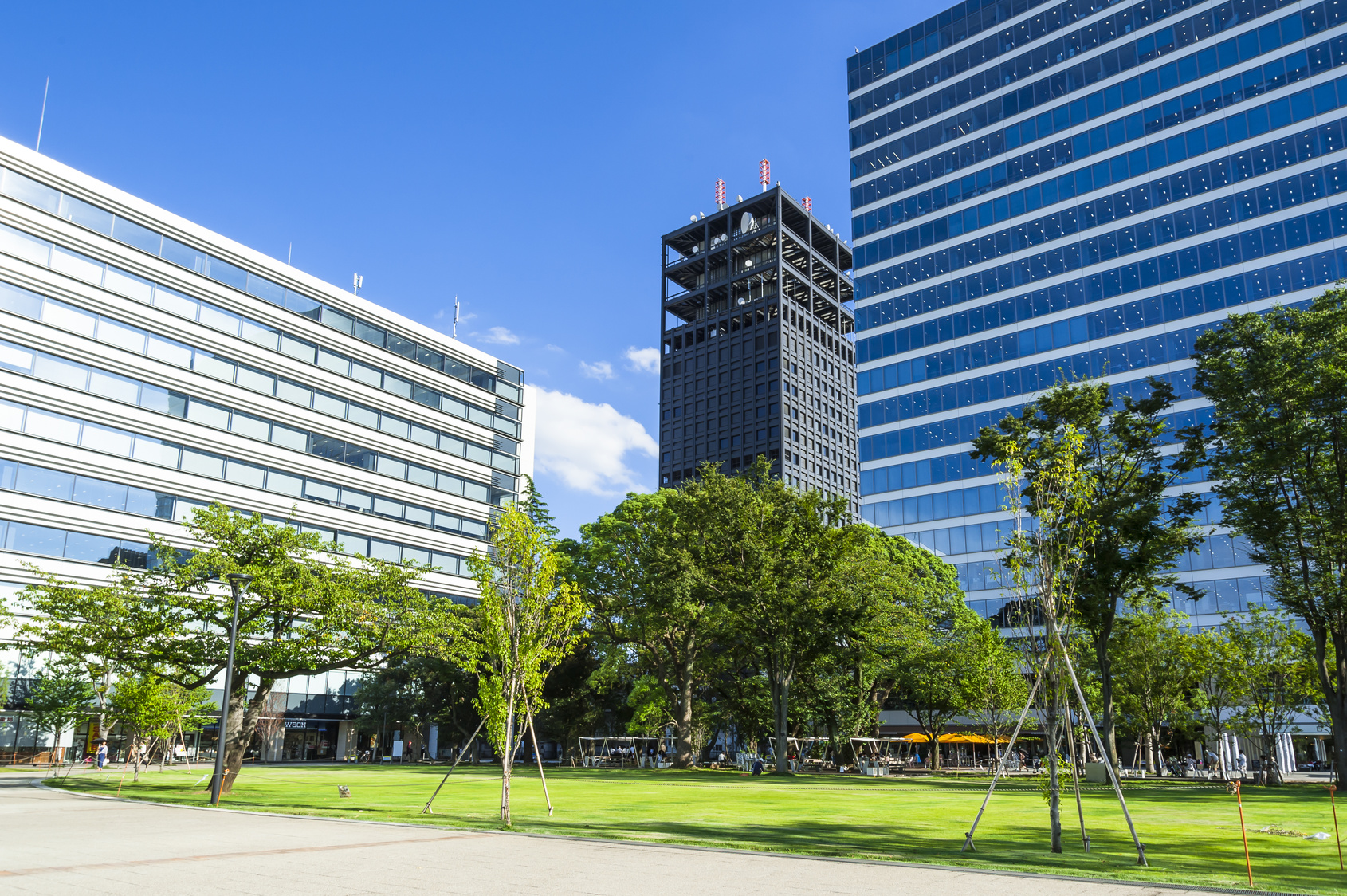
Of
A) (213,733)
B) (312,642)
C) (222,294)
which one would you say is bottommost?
(213,733)

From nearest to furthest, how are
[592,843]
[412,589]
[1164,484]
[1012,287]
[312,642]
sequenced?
1. [592,843]
2. [312,642]
3. [412,589]
4. [1164,484]
5. [1012,287]

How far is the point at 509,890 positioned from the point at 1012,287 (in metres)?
79.5

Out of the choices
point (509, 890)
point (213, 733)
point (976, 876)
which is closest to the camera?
point (509, 890)

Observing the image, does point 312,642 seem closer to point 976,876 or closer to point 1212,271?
point 976,876

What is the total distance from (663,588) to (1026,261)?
163 ft

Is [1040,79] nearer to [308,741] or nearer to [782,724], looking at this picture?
[782,724]

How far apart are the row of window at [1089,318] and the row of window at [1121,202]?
0.27 ft

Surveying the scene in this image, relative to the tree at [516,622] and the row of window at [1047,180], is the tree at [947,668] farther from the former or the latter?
the row of window at [1047,180]

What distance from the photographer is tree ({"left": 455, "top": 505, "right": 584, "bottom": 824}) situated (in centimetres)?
2228

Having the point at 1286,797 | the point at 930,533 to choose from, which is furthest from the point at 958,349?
the point at 1286,797

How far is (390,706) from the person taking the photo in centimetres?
7262

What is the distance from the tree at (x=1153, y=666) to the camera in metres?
52.5

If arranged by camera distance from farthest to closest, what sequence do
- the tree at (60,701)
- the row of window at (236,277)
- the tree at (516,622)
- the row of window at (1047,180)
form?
the row of window at (1047,180), the row of window at (236,277), the tree at (60,701), the tree at (516,622)

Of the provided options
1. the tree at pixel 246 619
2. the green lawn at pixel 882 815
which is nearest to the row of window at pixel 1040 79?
the green lawn at pixel 882 815
